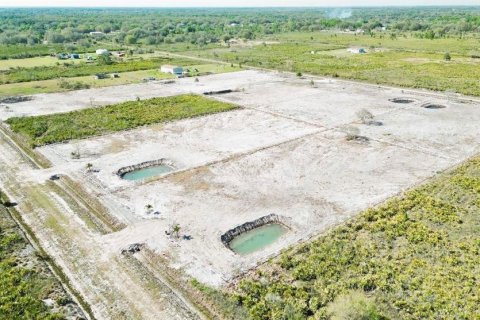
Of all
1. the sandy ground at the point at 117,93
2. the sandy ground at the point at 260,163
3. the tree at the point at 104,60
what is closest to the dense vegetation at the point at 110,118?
the sandy ground at the point at 260,163

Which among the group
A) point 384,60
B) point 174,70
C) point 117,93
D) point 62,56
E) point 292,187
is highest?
point 62,56

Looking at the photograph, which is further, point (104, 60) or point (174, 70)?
point (104, 60)

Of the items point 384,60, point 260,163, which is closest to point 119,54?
point 384,60

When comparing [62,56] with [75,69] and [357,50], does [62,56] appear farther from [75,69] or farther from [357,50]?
[357,50]

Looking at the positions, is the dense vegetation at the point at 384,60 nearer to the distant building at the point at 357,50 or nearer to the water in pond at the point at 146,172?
the distant building at the point at 357,50

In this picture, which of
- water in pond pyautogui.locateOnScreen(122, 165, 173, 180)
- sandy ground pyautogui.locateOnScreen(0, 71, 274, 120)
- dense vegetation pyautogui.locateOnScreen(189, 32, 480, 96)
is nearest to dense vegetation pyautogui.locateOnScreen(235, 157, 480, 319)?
water in pond pyautogui.locateOnScreen(122, 165, 173, 180)

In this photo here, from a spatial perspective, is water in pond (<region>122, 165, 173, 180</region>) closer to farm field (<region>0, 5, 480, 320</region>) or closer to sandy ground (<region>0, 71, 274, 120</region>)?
farm field (<region>0, 5, 480, 320</region>)

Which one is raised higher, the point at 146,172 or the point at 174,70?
the point at 174,70
